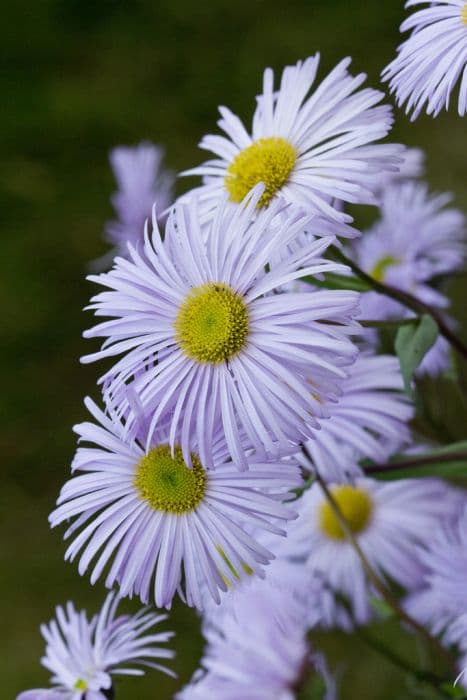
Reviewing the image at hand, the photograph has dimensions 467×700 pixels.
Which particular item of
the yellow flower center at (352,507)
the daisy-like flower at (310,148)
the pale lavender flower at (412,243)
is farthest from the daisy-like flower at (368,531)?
the daisy-like flower at (310,148)

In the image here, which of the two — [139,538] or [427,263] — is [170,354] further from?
[427,263]

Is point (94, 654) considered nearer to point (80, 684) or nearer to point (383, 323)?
point (80, 684)

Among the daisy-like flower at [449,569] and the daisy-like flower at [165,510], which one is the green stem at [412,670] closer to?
the daisy-like flower at [449,569]

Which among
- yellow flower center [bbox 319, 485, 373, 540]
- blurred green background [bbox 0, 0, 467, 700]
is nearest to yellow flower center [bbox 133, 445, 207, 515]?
yellow flower center [bbox 319, 485, 373, 540]

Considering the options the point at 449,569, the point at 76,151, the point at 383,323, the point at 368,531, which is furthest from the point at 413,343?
the point at 76,151

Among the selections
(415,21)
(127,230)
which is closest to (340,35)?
(127,230)

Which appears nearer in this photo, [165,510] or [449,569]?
[165,510]

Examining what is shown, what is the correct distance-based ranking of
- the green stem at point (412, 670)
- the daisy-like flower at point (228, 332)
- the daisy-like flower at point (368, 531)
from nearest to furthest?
1. the daisy-like flower at point (228, 332)
2. the green stem at point (412, 670)
3. the daisy-like flower at point (368, 531)
